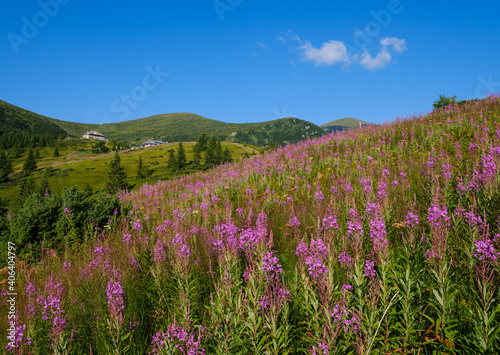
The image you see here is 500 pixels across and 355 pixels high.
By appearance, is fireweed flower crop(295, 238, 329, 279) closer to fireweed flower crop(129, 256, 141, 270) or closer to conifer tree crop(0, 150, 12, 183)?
fireweed flower crop(129, 256, 141, 270)

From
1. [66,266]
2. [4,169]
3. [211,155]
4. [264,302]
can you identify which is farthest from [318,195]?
[4,169]

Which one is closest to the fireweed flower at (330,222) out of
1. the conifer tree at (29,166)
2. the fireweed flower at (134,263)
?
the fireweed flower at (134,263)

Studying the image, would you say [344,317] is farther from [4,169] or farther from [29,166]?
[4,169]

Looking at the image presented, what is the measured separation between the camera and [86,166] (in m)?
122

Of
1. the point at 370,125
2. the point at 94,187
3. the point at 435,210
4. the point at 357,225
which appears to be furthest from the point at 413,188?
the point at 94,187

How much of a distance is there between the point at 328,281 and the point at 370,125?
17.0 m

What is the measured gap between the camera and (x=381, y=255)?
254 centimetres

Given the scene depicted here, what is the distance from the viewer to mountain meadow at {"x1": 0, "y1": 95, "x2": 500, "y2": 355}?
2.19 m

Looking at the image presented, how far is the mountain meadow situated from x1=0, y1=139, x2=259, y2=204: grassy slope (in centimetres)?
8504

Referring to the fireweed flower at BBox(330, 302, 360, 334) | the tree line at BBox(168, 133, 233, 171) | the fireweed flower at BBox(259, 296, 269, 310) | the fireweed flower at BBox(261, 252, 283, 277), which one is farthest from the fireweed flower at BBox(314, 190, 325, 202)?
the tree line at BBox(168, 133, 233, 171)

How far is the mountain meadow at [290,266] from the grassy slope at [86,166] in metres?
85.0

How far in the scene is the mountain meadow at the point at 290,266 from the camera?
2.19m

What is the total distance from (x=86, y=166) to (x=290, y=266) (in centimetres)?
14227

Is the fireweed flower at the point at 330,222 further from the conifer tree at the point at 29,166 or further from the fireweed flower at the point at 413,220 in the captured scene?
the conifer tree at the point at 29,166
